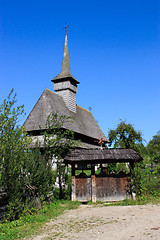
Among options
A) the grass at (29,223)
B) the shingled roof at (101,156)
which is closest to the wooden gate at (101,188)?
the shingled roof at (101,156)

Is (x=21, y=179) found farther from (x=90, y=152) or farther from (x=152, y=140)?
(x=152, y=140)

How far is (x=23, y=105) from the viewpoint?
27.9 feet

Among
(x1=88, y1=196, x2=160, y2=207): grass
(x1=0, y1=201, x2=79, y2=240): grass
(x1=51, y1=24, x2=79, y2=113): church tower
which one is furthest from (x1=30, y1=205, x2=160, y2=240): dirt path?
(x1=51, y1=24, x2=79, y2=113): church tower

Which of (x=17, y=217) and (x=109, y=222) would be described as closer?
(x=109, y=222)

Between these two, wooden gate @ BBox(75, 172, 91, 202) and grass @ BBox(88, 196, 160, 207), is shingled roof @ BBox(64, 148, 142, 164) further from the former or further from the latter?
grass @ BBox(88, 196, 160, 207)

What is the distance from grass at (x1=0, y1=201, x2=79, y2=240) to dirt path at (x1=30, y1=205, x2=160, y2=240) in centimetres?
37

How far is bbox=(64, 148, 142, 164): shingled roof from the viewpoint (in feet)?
39.1

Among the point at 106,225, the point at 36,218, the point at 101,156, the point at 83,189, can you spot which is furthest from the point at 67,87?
the point at 106,225

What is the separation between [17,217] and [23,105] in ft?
14.6

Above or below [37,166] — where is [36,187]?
below

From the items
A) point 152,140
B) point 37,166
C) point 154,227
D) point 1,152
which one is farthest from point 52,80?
point 152,140

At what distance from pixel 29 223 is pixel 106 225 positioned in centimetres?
288

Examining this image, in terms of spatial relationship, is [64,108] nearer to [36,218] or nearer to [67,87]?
[67,87]

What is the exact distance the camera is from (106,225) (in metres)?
7.44
